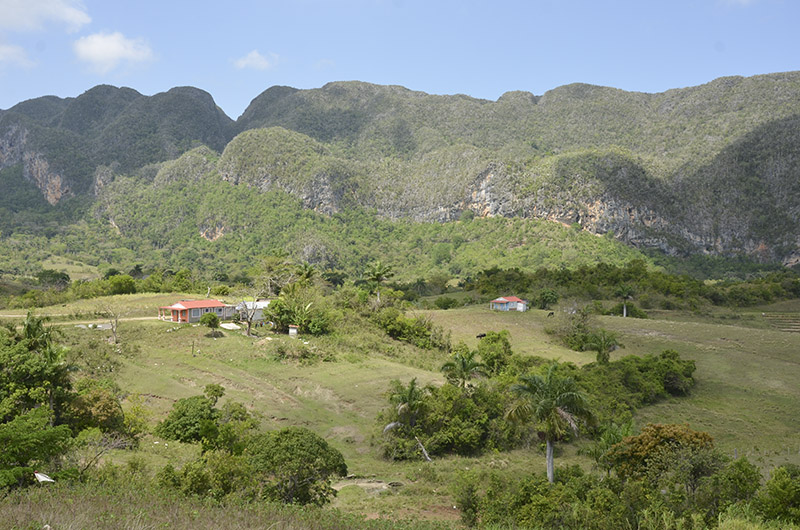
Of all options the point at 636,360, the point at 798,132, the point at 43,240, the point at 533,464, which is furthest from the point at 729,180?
the point at 43,240

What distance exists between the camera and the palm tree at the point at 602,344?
4715 centimetres

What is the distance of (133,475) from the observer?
18.7 metres

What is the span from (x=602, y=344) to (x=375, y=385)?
70.3 ft

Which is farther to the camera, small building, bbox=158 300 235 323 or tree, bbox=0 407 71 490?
small building, bbox=158 300 235 323

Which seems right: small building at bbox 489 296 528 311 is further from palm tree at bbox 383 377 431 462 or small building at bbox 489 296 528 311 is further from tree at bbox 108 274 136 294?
palm tree at bbox 383 377 431 462

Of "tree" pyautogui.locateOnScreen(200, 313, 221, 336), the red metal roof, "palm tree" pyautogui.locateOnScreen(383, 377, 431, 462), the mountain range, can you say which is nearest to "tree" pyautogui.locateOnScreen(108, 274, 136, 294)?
the red metal roof

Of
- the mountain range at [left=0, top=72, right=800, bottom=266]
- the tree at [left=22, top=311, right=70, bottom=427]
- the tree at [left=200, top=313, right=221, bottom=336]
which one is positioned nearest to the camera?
the tree at [left=22, top=311, right=70, bottom=427]

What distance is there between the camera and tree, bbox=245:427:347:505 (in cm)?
1961

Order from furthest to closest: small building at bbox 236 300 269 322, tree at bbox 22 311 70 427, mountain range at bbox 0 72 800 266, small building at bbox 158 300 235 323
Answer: mountain range at bbox 0 72 800 266
small building at bbox 236 300 269 322
small building at bbox 158 300 235 323
tree at bbox 22 311 70 427

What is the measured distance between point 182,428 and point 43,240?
14634cm

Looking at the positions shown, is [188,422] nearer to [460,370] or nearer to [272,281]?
[460,370]

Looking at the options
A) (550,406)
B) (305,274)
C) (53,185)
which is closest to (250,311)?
(305,274)

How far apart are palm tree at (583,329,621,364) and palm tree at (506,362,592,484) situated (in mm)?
23473

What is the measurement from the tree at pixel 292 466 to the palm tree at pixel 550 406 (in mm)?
7684
